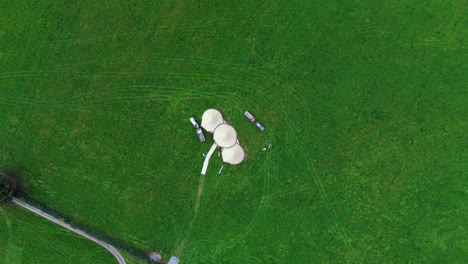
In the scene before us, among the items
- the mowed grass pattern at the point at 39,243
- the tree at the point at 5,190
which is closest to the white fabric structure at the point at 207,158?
the mowed grass pattern at the point at 39,243

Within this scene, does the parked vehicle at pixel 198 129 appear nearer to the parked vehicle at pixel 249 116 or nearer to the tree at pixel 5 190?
the parked vehicle at pixel 249 116

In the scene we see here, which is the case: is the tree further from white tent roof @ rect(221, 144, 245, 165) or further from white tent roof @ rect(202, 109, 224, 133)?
white tent roof @ rect(221, 144, 245, 165)

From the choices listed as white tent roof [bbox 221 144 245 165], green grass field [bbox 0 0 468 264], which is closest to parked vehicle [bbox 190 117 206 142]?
green grass field [bbox 0 0 468 264]

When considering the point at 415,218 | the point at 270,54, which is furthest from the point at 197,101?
the point at 415,218

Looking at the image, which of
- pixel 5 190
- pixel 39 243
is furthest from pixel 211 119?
pixel 39 243

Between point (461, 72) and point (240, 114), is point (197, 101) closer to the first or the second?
point (240, 114)

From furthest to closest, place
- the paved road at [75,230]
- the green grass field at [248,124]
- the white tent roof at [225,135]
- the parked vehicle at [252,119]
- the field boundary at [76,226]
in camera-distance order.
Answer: the paved road at [75,230] < the field boundary at [76,226] < the white tent roof at [225,135] < the parked vehicle at [252,119] < the green grass field at [248,124]
